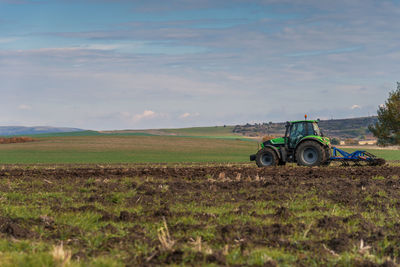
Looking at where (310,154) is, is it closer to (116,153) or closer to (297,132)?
(297,132)

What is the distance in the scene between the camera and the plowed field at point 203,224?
281 inches

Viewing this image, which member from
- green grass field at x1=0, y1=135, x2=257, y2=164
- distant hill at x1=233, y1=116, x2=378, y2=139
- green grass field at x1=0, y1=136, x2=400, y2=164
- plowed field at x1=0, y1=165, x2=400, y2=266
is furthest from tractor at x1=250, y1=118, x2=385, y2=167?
distant hill at x1=233, y1=116, x2=378, y2=139

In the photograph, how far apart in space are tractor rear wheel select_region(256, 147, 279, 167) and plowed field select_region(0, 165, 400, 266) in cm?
812

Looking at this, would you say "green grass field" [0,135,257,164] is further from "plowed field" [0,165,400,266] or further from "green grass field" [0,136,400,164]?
"plowed field" [0,165,400,266]

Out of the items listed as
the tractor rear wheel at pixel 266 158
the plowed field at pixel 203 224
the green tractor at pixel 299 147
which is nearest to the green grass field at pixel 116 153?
the tractor rear wheel at pixel 266 158

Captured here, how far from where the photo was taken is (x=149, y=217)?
10188mm

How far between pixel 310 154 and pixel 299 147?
2.43 ft

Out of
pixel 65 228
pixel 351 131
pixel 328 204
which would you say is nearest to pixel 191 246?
pixel 65 228

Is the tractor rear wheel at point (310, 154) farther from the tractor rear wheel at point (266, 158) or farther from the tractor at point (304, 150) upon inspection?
the tractor rear wheel at point (266, 158)

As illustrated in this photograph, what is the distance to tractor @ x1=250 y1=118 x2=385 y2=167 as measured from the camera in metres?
23.2

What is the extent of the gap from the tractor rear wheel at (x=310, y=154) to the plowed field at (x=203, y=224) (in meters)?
7.26

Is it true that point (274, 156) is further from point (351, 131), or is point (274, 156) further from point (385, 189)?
point (351, 131)

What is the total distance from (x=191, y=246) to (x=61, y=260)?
215cm

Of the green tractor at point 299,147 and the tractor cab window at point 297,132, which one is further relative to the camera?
the tractor cab window at point 297,132
